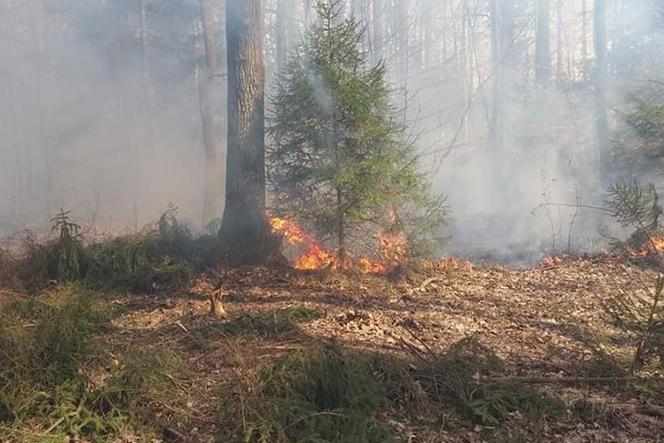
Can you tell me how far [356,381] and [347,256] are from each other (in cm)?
345

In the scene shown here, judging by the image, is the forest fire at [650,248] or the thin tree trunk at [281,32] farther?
the thin tree trunk at [281,32]

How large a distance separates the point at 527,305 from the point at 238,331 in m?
3.22

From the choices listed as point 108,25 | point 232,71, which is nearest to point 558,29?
point 108,25

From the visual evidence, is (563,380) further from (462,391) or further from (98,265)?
(98,265)

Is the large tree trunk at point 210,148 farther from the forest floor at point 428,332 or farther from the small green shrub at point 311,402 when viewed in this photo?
the small green shrub at point 311,402

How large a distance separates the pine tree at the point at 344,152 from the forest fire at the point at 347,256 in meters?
0.12

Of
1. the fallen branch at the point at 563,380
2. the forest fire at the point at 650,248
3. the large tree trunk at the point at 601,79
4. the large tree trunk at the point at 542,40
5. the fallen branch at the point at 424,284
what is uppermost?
the large tree trunk at the point at 542,40

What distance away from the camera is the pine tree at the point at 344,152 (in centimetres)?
646

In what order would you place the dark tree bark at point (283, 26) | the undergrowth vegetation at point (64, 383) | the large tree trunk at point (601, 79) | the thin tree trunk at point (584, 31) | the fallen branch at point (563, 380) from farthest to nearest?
the thin tree trunk at point (584, 31) → the dark tree bark at point (283, 26) → the large tree trunk at point (601, 79) → the fallen branch at point (563, 380) → the undergrowth vegetation at point (64, 383)

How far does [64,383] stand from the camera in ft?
10.1

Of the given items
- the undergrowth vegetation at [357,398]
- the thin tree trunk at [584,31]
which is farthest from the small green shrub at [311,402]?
the thin tree trunk at [584,31]

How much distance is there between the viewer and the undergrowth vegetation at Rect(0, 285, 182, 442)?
290 centimetres

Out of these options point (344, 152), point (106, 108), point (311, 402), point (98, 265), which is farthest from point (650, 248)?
point (106, 108)

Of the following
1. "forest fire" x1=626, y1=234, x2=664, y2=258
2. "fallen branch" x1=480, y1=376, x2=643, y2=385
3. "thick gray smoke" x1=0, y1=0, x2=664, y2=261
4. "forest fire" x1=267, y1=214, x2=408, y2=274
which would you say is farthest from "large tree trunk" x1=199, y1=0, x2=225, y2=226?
"fallen branch" x1=480, y1=376, x2=643, y2=385
